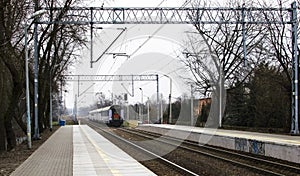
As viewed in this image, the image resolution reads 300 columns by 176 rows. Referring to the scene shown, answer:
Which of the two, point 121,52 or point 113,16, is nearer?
point 113,16

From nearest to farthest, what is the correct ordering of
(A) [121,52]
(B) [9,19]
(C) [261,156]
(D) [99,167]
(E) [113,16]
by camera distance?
(D) [99,167] → (C) [261,156] → (B) [9,19] → (E) [113,16] → (A) [121,52]


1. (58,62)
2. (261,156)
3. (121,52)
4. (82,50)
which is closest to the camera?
(261,156)

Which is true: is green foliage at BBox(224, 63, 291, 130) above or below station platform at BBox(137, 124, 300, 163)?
above

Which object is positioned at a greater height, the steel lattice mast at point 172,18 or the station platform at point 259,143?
the steel lattice mast at point 172,18

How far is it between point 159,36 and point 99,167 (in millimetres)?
12078

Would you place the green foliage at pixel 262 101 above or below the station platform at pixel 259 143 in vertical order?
above

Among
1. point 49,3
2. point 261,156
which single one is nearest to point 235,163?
point 261,156

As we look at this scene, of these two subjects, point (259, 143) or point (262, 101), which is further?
point (262, 101)

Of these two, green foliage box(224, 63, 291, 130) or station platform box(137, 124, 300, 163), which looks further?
green foliage box(224, 63, 291, 130)

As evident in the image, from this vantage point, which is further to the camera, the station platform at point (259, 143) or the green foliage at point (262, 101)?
the green foliage at point (262, 101)

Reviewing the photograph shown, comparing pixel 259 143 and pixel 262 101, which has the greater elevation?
pixel 262 101

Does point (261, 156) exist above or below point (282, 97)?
below

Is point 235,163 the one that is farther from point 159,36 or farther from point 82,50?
point 82,50

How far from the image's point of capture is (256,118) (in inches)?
1551
